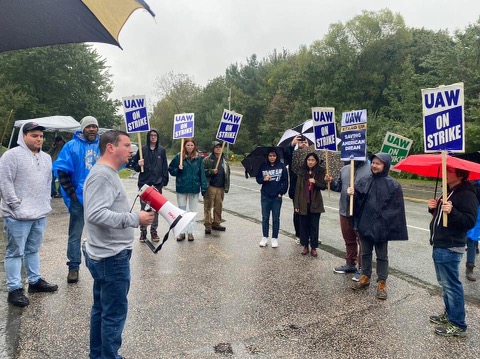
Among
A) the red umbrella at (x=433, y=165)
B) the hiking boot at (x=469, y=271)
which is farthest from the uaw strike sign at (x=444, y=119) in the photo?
the hiking boot at (x=469, y=271)

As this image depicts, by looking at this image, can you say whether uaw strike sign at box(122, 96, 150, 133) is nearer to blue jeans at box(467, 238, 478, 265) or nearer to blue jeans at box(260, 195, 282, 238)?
blue jeans at box(260, 195, 282, 238)

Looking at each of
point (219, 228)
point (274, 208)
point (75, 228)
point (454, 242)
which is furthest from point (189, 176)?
point (454, 242)

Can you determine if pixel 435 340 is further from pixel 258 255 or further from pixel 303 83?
pixel 303 83

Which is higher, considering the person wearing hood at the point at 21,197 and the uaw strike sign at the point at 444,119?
the uaw strike sign at the point at 444,119

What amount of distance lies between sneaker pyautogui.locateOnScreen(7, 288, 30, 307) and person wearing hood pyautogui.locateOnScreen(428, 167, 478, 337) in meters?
4.36

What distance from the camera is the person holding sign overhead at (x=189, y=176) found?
7.53 m

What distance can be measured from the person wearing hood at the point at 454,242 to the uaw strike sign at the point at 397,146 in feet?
11.2

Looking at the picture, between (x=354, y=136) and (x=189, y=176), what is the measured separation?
334 centimetres

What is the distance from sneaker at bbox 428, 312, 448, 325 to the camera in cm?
400

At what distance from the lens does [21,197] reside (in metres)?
4.37

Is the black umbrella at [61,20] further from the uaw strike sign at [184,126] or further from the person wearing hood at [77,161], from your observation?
the uaw strike sign at [184,126]

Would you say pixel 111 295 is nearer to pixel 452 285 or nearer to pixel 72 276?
pixel 72 276

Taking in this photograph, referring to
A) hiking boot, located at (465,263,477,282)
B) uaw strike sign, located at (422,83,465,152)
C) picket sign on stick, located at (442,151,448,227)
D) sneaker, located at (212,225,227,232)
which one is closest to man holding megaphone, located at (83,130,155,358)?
picket sign on stick, located at (442,151,448,227)

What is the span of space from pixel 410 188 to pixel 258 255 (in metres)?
14.7
